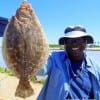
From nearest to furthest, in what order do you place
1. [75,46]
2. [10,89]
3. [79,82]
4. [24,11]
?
[24,11], [75,46], [79,82], [10,89]

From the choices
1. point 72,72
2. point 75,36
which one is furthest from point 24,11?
point 72,72

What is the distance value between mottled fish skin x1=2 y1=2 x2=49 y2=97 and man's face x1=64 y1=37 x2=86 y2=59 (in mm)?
637

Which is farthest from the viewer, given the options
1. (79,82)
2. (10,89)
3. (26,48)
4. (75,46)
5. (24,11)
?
(10,89)

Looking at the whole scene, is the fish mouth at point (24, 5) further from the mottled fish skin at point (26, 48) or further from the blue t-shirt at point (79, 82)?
the blue t-shirt at point (79, 82)

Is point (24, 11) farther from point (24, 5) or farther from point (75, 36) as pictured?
point (75, 36)

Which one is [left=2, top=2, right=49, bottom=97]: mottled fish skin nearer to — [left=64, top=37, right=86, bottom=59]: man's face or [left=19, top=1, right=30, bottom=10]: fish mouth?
[left=19, top=1, right=30, bottom=10]: fish mouth

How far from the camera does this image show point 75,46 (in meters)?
4.89

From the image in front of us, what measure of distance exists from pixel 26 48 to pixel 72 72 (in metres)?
0.96

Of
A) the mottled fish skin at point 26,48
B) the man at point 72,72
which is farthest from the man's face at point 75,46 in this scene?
the mottled fish skin at point 26,48

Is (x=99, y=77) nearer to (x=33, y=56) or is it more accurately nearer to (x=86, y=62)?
(x=86, y=62)

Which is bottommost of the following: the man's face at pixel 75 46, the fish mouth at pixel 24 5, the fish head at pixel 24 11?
the man's face at pixel 75 46

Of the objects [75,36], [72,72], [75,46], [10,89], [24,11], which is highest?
[24,11]

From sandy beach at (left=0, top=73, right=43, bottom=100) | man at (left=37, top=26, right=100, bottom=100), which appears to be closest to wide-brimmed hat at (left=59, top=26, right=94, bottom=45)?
man at (left=37, top=26, right=100, bottom=100)

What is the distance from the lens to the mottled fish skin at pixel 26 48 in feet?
14.1
